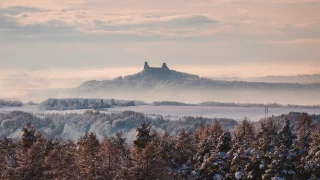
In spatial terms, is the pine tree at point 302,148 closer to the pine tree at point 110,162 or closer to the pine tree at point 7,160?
the pine tree at point 110,162

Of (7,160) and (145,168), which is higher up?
(145,168)

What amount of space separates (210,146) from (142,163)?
21.0 m

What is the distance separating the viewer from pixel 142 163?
9519 cm

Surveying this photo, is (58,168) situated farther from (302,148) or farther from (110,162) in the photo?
(302,148)

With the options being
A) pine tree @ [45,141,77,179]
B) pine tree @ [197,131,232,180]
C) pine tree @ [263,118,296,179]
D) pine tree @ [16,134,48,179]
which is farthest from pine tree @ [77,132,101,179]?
pine tree @ [263,118,296,179]

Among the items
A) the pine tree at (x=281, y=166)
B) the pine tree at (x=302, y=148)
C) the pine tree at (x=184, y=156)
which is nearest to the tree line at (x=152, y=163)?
the pine tree at (x=281, y=166)

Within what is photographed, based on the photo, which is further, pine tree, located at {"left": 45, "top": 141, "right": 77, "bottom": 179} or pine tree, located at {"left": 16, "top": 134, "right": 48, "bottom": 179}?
pine tree, located at {"left": 45, "top": 141, "right": 77, "bottom": 179}

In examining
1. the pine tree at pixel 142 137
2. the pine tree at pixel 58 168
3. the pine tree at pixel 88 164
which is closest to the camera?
the pine tree at pixel 58 168

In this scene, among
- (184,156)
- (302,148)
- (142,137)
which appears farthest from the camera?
(184,156)

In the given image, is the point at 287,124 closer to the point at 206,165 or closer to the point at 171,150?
the point at 171,150

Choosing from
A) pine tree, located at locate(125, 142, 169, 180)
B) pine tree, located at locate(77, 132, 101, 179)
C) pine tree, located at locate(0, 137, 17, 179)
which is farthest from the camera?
pine tree, located at locate(77, 132, 101, 179)

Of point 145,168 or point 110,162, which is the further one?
point 110,162

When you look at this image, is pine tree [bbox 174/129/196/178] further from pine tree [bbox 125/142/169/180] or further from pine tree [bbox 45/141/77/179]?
pine tree [bbox 45/141/77/179]

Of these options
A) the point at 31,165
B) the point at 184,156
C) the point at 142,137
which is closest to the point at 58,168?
the point at 31,165
